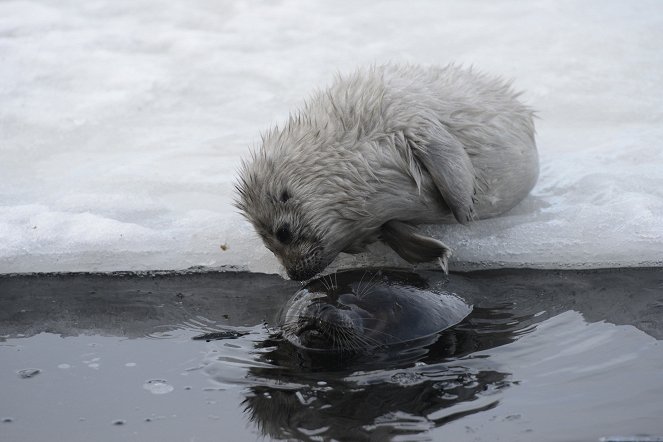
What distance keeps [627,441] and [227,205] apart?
2637 millimetres

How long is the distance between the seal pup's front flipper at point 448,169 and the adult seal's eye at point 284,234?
653 millimetres

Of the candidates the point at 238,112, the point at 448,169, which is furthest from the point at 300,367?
the point at 238,112

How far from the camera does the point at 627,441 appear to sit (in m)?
2.46

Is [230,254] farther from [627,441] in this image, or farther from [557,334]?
[627,441]

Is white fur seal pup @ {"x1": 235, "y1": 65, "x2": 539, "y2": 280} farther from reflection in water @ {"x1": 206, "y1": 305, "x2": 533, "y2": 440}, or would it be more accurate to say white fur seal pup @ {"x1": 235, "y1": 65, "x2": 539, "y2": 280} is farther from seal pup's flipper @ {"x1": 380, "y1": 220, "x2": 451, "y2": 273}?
reflection in water @ {"x1": 206, "y1": 305, "x2": 533, "y2": 440}

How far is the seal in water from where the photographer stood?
339cm

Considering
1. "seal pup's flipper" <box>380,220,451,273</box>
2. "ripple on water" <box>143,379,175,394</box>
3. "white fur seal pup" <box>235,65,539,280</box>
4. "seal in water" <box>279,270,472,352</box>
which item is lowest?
"ripple on water" <box>143,379,175,394</box>

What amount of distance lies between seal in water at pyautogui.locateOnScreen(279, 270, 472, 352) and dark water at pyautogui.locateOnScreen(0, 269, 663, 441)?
0.08m

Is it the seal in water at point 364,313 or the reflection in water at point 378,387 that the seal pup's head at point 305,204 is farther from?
the reflection in water at point 378,387

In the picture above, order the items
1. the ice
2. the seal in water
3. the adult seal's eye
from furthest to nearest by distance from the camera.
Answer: the ice → the adult seal's eye → the seal in water

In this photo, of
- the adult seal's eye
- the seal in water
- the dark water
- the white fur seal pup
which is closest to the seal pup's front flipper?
the white fur seal pup

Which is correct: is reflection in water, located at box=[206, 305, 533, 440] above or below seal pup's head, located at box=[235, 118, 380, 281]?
below

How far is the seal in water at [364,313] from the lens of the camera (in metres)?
3.39

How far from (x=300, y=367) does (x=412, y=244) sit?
0.98m
